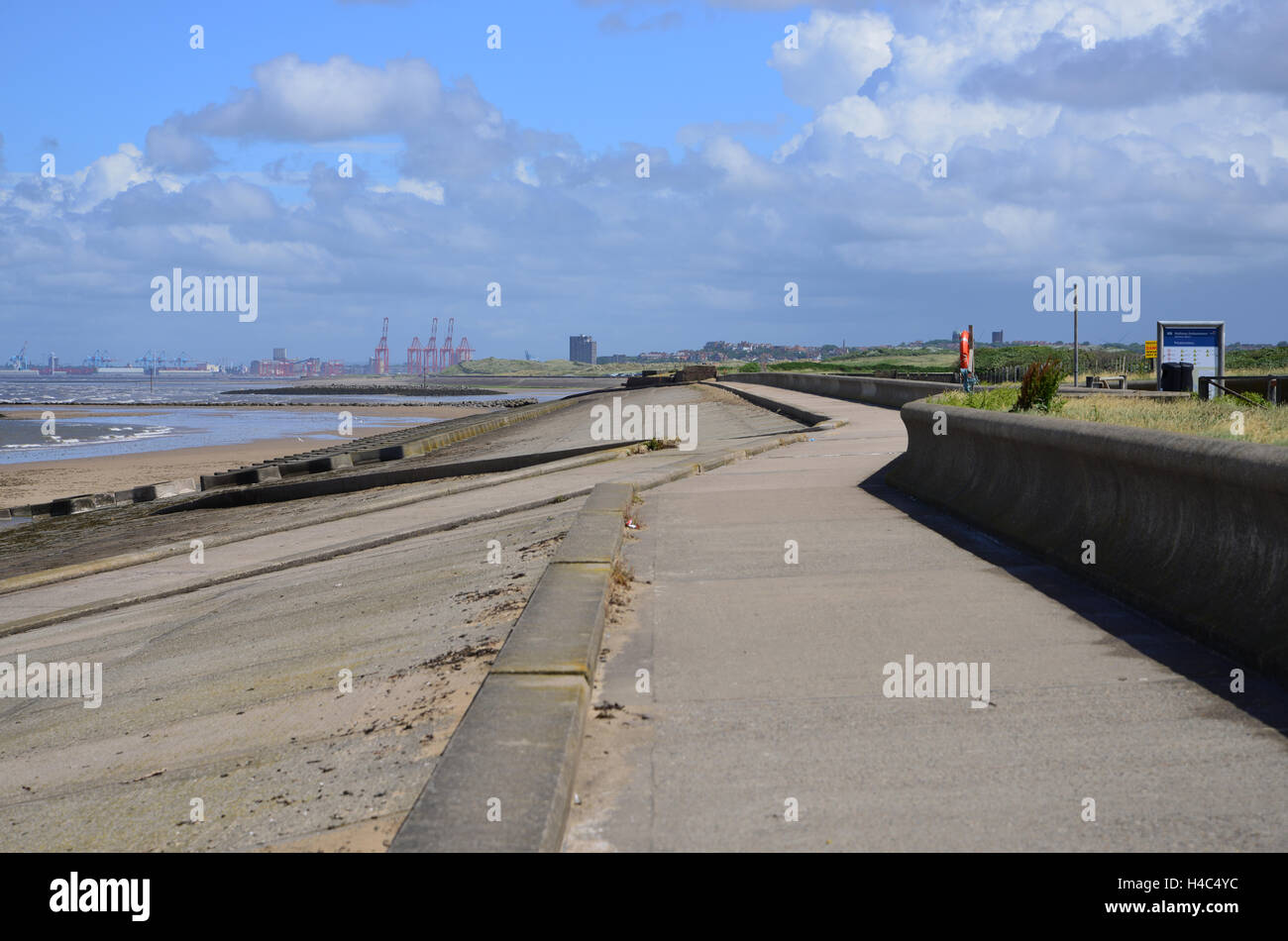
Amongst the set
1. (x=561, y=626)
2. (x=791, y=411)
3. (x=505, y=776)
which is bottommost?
(x=505, y=776)

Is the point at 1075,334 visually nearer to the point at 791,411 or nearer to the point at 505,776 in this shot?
the point at 791,411

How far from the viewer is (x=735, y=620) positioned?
7004 mm

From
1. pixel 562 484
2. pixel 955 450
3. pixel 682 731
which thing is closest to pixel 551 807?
pixel 682 731

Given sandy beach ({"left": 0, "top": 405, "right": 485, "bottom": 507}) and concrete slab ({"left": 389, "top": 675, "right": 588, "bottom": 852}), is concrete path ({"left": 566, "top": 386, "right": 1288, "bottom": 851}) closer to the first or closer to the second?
concrete slab ({"left": 389, "top": 675, "right": 588, "bottom": 852})

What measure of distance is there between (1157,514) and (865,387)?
98.3ft

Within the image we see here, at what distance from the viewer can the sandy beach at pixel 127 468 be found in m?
35.3

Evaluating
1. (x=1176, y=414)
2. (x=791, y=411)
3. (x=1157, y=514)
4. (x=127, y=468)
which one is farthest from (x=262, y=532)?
(x=127, y=468)

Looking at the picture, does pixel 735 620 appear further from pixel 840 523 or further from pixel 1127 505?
pixel 840 523

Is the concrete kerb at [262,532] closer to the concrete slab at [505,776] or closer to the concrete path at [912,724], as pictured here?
the concrete path at [912,724]

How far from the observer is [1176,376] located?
25.4m

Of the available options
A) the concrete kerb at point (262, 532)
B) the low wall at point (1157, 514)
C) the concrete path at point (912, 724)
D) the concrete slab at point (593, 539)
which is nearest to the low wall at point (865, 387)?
the concrete kerb at point (262, 532)

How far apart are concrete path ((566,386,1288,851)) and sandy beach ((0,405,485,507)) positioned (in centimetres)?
2973

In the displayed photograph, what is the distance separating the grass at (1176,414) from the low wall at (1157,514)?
0.56 m
